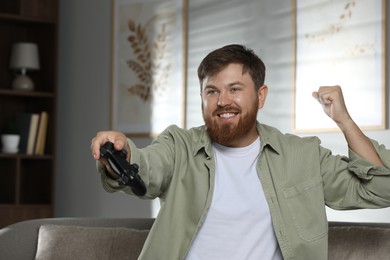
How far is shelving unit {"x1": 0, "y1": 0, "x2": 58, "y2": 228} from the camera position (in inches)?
216

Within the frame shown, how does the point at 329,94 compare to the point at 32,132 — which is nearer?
the point at 329,94

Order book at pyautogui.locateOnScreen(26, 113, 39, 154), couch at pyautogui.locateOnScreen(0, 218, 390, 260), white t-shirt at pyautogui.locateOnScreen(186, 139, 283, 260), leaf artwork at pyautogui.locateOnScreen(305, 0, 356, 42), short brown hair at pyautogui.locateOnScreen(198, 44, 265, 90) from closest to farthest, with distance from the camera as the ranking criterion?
white t-shirt at pyautogui.locateOnScreen(186, 139, 283, 260) → short brown hair at pyautogui.locateOnScreen(198, 44, 265, 90) → couch at pyautogui.locateOnScreen(0, 218, 390, 260) → leaf artwork at pyautogui.locateOnScreen(305, 0, 356, 42) → book at pyautogui.locateOnScreen(26, 113, 39, 154)

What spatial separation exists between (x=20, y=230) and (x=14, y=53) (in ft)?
9.00

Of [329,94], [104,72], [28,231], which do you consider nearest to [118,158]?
[329,94]

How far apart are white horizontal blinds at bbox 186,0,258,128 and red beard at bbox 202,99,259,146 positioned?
1938mm

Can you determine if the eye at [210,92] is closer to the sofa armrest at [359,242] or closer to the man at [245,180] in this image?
the man at [245,180]

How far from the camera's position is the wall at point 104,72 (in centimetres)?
410

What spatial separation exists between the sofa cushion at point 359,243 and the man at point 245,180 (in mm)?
239

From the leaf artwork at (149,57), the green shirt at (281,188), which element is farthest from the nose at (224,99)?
the leaf artwork at (149,57)

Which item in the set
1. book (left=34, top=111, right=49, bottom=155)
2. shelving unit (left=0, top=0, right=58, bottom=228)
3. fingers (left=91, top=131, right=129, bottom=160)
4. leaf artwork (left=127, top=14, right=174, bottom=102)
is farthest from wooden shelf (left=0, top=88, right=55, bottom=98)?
fingers (left=91, top=131, right=129, bottom=160)

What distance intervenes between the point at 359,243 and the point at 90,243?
926mm

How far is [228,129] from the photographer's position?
237 cm

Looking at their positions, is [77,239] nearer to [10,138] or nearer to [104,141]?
[104,141]

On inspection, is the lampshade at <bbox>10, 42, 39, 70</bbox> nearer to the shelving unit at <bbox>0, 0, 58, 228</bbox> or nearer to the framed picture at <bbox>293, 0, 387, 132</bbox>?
the shelving unit at <bbox>0, 0, 58, 228</bbox>
